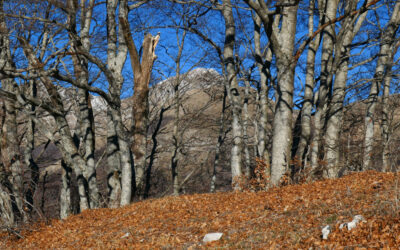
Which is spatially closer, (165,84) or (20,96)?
(20,96)

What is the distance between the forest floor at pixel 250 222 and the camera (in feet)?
15.6

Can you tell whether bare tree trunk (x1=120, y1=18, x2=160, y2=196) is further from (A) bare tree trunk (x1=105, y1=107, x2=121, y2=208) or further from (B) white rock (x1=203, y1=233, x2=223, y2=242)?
(B) white rock (x1=203, y1=233, x2=223, y2=242)

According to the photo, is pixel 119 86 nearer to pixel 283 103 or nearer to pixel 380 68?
pixel 283 103

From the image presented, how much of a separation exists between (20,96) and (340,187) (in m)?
9.42

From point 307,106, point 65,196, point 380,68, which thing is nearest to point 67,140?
point 65,196

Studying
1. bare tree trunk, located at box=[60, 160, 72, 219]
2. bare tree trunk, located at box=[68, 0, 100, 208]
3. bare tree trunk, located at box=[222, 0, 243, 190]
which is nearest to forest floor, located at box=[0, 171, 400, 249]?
bare tree trunk, located at box=[222, 0, 243, 190]

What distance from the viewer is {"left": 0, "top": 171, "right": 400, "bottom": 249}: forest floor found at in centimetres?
477

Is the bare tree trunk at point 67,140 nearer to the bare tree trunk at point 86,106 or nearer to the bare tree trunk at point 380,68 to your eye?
the bare tree trunk at point 86,106

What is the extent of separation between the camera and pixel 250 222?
6.19 m

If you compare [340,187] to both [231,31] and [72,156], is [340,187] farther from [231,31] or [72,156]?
[72,156]

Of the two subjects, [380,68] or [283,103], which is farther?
[380,68]

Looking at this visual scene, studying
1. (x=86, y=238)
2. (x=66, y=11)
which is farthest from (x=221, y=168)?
(x=86, y=238)

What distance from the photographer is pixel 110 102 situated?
10.7 metres

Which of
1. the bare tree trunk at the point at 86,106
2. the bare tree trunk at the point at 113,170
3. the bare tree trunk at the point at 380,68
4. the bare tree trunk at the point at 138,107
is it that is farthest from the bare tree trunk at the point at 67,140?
the bare tree trunk at the point at 380,68
